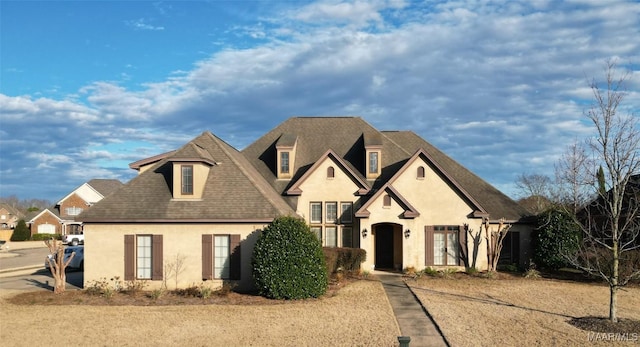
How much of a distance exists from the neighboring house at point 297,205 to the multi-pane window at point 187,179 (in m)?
0.04

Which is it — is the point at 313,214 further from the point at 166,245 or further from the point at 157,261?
the point at 157,261

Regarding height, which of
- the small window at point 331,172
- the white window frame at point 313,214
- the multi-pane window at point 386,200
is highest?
the small window at point 331,172

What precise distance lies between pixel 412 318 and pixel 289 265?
513 cm

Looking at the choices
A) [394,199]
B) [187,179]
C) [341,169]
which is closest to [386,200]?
[394,199]

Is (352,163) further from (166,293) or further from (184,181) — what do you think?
(166,293)

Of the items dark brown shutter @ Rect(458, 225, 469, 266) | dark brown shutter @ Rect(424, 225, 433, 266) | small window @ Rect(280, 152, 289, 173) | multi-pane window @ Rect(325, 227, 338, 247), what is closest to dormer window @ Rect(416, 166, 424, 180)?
dark brown shutter @ Rect(424, 225, 433, 266)

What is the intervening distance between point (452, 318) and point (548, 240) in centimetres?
1298

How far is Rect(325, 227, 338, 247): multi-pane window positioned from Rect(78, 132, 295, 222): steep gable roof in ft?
22.8

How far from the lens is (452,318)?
52.2 feet

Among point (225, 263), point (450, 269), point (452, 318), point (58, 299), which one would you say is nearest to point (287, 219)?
point (225, 263)

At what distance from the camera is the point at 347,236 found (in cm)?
2902

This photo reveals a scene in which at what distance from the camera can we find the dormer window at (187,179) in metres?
22.7

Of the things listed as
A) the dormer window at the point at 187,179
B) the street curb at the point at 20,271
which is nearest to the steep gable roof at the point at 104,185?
the street curb at the point at 20,271

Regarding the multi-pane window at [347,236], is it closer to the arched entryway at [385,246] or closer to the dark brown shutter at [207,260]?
the arched entryway at [385,246]
